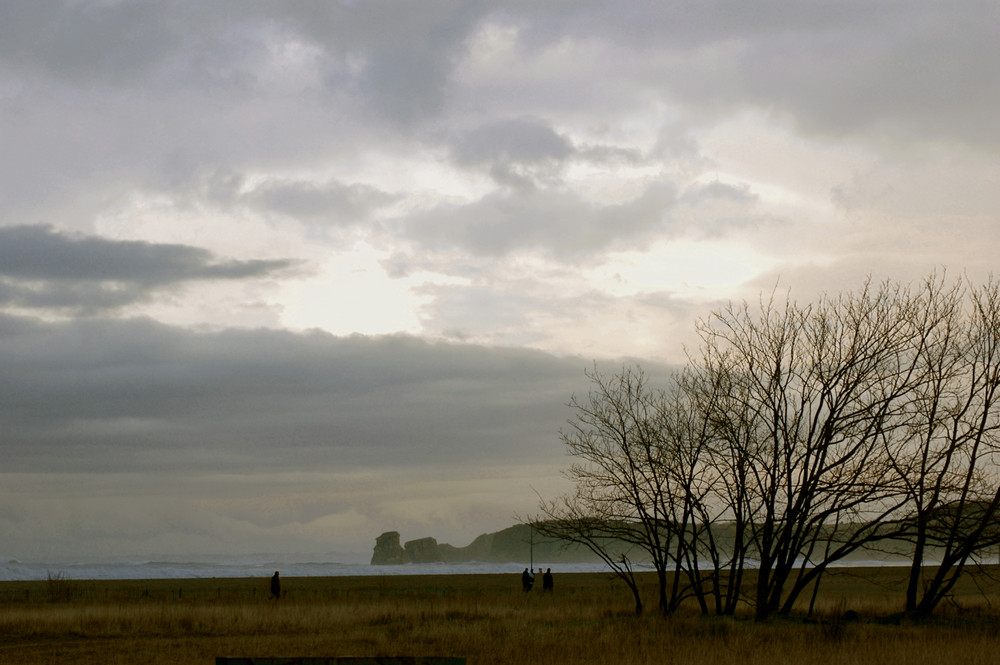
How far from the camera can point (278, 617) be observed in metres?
27.3

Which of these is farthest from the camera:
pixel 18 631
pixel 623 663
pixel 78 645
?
pixel 18 631

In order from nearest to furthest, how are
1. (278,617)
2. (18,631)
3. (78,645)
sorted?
(78,645) < (18,631) < (278,617)

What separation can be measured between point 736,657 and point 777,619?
296 inches

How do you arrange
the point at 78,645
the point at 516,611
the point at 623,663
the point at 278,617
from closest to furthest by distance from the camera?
the point at 623,663, the point at 78,645, the point at 278,617, the point at 516,611

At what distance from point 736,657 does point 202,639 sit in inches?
538

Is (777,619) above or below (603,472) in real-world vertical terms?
below

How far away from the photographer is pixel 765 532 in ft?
75.0

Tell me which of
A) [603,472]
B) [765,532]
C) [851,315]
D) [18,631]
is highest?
[851,315]

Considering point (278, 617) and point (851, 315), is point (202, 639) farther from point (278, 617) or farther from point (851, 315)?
point (851, 315)

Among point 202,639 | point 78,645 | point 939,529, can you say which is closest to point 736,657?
point 939,529

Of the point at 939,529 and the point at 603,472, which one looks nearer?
the point at 939,529

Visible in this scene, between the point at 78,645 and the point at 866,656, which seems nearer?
the point at 866,656

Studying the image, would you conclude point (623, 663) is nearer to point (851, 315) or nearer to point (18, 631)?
point (851, 315)

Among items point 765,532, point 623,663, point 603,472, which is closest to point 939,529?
point 765,532
